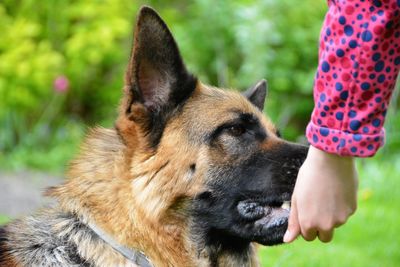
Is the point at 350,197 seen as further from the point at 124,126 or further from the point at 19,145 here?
the point at 19,145

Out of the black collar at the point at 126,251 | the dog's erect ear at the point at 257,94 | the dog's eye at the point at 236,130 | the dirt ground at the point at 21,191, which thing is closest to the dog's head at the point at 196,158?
the dog's eye at the point at 236,130

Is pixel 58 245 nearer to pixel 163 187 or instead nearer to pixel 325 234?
pixel 163 187

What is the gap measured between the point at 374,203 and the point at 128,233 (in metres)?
4.19

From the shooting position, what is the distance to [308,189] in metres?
1.68

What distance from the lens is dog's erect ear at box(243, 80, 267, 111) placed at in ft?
12.2

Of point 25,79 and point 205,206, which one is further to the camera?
point 25,79

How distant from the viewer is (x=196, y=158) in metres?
3.14

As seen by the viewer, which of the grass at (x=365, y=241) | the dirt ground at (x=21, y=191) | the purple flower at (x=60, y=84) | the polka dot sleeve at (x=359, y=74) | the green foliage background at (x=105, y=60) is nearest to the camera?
the polka dot sleeve at (x=359, y=74)

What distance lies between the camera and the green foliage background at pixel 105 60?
10.0 metres

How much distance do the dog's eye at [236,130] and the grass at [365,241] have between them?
153 cm

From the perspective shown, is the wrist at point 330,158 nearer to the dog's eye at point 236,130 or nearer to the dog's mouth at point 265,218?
the dog's mouth at point 265,218

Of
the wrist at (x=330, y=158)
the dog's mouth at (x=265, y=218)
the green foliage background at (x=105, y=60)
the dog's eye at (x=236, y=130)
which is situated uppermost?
the wrist at (x=330, y=158)

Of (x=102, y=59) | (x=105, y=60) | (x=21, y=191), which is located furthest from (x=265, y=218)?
(x=105, y=60)

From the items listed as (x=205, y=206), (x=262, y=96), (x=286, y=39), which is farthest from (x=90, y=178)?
(x=286, y=39)
